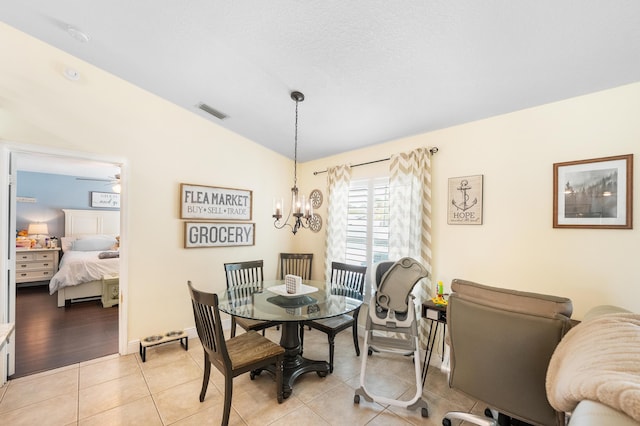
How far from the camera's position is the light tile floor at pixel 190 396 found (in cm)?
200

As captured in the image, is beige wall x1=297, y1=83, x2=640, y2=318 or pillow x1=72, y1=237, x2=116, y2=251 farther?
pillow x1=72, y1=237, x2=116, y2=251

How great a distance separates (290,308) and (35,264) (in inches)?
251

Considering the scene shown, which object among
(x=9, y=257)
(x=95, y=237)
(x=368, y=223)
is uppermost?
(x=368, y=223)

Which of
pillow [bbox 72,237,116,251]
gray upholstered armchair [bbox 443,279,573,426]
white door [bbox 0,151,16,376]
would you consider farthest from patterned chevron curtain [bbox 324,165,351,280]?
pillow [bbox 72,237,116,251]

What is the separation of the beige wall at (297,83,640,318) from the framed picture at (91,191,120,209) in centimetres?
748

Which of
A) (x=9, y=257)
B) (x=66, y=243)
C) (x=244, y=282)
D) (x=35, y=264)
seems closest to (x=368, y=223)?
(x=244, y=282)

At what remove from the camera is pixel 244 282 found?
341 centimetres

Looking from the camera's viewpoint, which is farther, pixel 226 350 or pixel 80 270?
pixel 80 270

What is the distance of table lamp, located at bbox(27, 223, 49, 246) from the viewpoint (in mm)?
5617

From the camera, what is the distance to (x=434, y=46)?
1.79 meters

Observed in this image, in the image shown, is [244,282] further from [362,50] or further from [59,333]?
[362,50]

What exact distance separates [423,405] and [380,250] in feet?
5.45

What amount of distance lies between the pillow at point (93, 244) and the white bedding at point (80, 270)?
0.95 metres

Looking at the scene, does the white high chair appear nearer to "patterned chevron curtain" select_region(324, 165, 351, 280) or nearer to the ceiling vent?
"patterned chevron curtain" select_region(324, 165, 351, 280)
